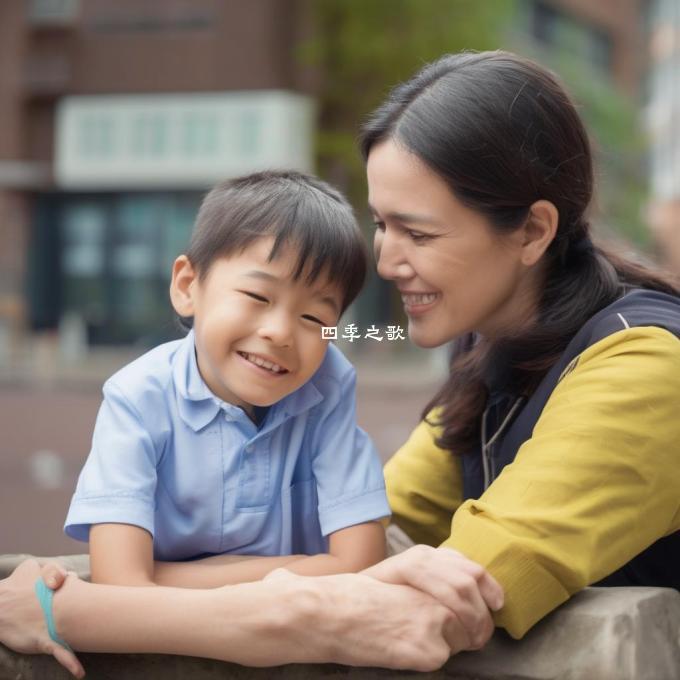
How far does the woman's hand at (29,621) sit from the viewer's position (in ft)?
5.56

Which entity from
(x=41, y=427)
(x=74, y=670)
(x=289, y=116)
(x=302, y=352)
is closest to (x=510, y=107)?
(x=302, y=352)

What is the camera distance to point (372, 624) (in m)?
1.57

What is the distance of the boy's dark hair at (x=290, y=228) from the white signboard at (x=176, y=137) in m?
20.0

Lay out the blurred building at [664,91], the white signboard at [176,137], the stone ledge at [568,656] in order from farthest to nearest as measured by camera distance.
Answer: the blurred building at [664,91]
the white signboard at [176,137]
the stone ledge at [568,656]

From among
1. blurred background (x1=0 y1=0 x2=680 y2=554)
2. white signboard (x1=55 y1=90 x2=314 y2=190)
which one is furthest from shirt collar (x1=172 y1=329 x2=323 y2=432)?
white signboard (x1=55 y1=90 x2=314 y2=190)

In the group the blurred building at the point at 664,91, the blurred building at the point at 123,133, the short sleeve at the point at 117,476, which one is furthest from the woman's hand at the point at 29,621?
the blurred building at the point at 664,91

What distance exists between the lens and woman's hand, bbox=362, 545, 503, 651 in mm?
1558

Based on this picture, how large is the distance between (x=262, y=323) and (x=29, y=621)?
511 millimetres

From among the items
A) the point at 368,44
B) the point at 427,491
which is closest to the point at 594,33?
the point at 368,44

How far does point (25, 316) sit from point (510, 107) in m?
22.3

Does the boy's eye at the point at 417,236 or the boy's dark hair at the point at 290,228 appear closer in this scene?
the boy's dark hair at the point at 290,228

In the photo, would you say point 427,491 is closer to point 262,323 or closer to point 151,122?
point 262,323

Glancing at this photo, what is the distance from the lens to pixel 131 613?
1.66 m

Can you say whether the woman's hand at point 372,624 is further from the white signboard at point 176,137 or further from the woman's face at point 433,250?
the white signboard at point 176,137
